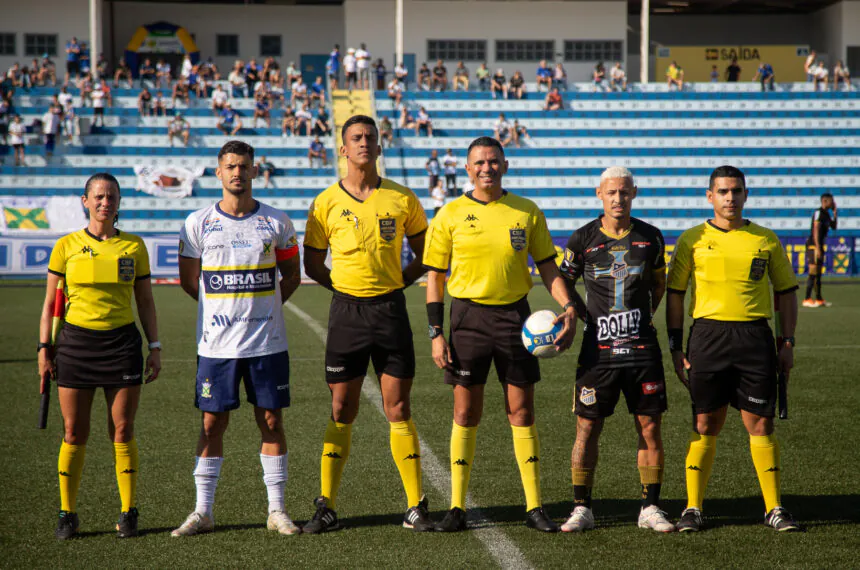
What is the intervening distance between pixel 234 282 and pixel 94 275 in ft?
2.48

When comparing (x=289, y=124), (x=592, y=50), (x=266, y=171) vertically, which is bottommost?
(x=266, y=171)

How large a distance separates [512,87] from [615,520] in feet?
104

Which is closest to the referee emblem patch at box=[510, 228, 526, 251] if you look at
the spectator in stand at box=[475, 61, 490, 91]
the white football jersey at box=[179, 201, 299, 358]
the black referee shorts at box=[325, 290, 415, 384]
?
the black referee shorts at box=[325, 290, 415, 384]

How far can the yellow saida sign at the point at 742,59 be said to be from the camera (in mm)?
39500

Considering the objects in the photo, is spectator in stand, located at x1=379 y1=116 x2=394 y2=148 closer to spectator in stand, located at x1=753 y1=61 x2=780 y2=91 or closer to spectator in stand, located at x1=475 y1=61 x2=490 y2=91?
spectator in stand, located at x1=475 y1=61 x2=490 y2=91

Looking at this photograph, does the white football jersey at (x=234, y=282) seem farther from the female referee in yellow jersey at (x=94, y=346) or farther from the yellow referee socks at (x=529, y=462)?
the yellow referee socks at (x=529, y=462)

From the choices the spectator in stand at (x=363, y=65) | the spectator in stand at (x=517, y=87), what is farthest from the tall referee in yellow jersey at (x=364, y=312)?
the spectator in stand at (x=363, y=65)

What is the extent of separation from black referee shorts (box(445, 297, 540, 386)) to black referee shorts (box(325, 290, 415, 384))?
11.1 inches

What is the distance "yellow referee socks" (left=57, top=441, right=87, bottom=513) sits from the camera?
511 centimetres

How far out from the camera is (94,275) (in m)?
5.15

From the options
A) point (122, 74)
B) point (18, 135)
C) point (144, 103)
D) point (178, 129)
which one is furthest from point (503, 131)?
point (18, 135)

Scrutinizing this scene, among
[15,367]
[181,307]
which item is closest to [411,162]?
[181,307]

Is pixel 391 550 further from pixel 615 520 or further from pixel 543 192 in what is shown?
pixel 543 192

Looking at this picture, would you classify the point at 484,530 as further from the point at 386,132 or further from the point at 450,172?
the point at 386,132
